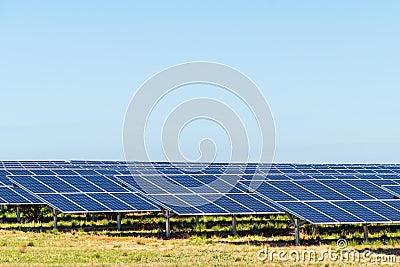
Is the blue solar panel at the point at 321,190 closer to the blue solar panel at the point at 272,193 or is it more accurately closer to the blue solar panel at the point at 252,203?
the blue solar panel at the point at 272,193

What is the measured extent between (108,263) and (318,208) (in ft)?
33.8

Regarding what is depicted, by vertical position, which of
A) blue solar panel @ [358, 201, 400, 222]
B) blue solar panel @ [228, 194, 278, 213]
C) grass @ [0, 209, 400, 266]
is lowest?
grass @ [0, 209, 400, 266]

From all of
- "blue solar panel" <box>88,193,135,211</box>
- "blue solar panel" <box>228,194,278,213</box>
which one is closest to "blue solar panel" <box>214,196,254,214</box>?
"blue solar panel" <box>228,194,278,213</box>

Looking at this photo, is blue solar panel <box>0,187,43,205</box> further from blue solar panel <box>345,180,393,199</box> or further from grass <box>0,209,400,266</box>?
blue solar panel <box>345,180,393,199</box>

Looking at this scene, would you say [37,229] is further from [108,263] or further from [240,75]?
[108,263]

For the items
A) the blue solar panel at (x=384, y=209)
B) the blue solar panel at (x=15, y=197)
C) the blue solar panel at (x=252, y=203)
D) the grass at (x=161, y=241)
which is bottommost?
the grass at (x=161, y=241)

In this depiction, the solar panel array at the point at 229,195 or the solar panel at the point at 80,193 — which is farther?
the solar panel at the point at 80,193

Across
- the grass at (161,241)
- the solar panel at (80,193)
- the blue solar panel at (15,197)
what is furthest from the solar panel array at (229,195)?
the grass at (161,241)

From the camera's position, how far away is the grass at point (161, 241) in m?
25.3

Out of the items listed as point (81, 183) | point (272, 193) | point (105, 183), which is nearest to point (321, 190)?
point (272, 193)

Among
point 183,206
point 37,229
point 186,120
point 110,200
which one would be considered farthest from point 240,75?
point 37,229

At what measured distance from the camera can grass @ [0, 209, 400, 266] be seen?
2527 cm

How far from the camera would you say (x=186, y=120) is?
34.9m

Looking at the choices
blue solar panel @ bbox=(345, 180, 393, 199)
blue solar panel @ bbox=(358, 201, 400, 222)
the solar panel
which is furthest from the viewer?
blue solar panel @ bbox=(345, 180, 393, 199)
